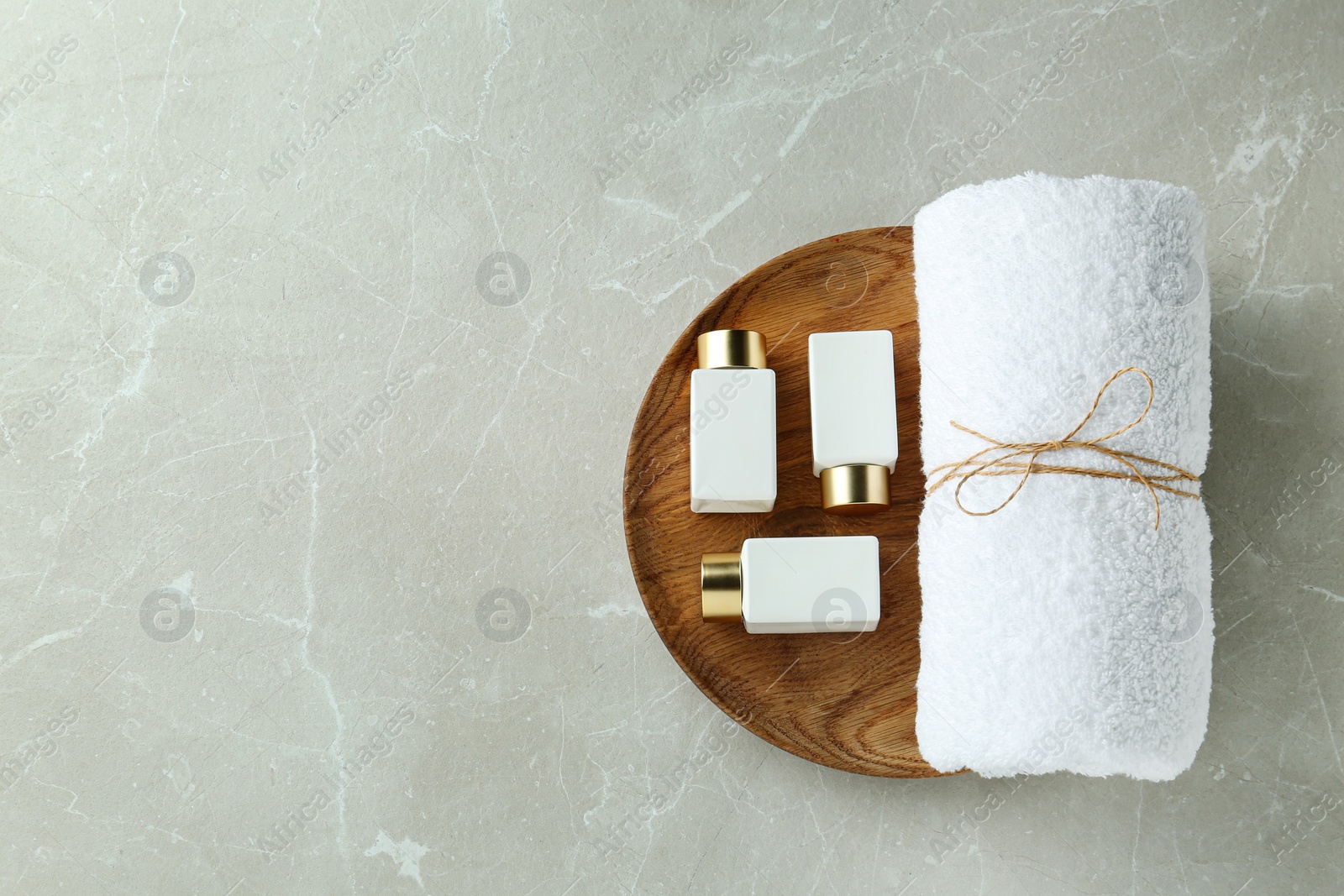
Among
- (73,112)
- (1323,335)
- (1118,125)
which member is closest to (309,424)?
(73,112)

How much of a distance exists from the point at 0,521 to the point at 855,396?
28.6 inches

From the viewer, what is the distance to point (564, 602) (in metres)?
0.67

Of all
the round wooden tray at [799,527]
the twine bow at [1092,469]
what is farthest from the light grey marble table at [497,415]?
the twine bow at [1092,469]

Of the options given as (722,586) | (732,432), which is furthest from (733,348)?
(722,586)

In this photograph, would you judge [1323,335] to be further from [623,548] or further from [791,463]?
[623,548]

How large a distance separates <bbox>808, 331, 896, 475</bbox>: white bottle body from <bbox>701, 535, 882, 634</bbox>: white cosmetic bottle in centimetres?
6

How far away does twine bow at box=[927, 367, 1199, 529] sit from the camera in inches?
18.0

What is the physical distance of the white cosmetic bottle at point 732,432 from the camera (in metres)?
0.54

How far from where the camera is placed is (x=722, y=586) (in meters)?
0.54

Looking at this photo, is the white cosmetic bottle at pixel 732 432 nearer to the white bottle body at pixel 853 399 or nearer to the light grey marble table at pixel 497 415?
the white bottle body at pixel 853 399

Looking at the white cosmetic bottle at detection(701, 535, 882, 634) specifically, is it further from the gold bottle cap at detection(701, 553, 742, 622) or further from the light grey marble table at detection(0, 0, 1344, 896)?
the light grey marble table at detection(0, 0, 1344, 896)

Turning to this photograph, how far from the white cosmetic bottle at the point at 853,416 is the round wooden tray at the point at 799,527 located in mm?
28

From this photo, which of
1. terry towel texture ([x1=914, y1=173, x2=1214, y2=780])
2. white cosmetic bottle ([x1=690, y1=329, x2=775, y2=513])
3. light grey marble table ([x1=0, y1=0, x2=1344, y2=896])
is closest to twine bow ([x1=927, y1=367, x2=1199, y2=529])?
terry towel texture ([x1=914, y1=173, x2=1214, y2=780])

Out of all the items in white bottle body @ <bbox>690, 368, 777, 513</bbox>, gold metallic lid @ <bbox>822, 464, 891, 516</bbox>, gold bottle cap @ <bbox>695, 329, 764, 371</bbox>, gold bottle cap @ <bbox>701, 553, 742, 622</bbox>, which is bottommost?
gold bottle cap @ <bbox>701, 553, 742, 622</bbox>
